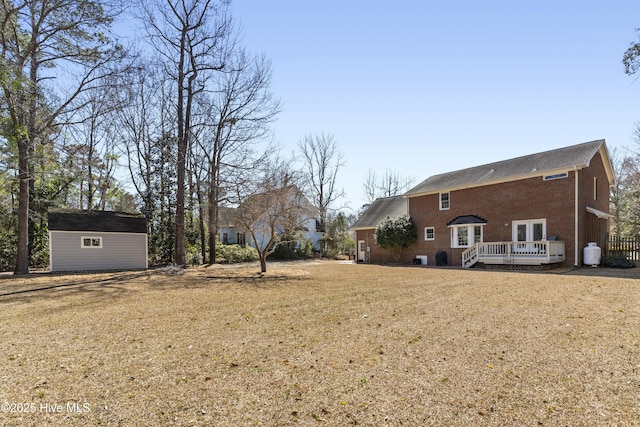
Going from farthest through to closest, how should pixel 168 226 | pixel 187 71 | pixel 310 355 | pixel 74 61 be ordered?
pixel 168 226 → pixel 187 71 → pixel 74 61 → pixel 310 355

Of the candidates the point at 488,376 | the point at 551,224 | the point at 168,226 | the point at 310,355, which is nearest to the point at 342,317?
the point at 310,355

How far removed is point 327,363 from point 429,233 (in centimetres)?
2079

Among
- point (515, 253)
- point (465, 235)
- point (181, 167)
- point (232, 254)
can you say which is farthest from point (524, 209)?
point (232, 254)

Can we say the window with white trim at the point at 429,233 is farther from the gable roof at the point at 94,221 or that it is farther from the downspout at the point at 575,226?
the gable roof at the point at 94,221

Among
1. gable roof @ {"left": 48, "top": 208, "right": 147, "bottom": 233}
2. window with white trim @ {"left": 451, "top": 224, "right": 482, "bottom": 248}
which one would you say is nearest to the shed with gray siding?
gable roof @ {"left": 48, "top": 208, "right": 147, "bottom": 233}

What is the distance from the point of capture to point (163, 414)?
2996 mm

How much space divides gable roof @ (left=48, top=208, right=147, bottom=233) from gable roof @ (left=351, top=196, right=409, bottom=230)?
1687cm

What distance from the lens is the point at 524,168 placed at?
18.8 m

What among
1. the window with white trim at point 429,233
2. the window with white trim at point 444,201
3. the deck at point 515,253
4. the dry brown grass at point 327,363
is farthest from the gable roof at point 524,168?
the dry brown grass at point 327,363

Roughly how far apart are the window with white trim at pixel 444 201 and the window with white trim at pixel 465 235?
1537 millimetres

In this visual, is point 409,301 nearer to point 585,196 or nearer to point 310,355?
point 310,355

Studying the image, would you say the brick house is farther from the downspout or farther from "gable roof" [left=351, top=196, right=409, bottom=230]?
"gable roof" [left=351, top=196, right=409, bottom=230]

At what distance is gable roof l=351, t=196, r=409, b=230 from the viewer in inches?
1104

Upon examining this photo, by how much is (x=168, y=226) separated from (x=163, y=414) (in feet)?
74.8
